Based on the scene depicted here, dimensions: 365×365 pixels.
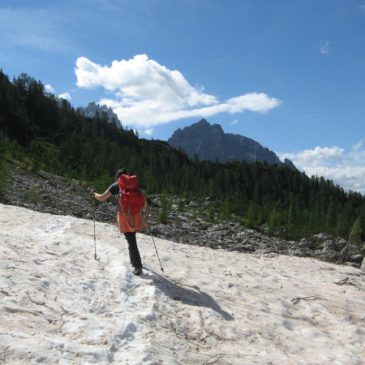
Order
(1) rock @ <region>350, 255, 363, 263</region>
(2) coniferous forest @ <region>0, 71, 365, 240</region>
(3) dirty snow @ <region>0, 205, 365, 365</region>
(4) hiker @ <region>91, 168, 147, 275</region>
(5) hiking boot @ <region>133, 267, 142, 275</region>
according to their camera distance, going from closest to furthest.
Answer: (3) dirty snow @ <region>0, 205, 365, 365</region>
(5) hiking boot @ <region>133, 267, 142, 275</region>
(4) hiker @ <region>91, 168, 147, 275</region>
(1) rock @ <region>350, 255, 363, 263</region>
(2) coniferous forest @ <region>0, 71, 365, 240</region>

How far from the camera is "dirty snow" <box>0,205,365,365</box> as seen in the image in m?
7.25

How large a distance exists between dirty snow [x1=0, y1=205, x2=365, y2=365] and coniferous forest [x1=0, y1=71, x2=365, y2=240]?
44.5m

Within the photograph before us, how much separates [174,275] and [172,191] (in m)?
71.2

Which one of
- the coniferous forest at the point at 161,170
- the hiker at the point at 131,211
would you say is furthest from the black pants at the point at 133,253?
the coniferous forest at the point at 161,170

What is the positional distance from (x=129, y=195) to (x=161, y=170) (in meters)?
110

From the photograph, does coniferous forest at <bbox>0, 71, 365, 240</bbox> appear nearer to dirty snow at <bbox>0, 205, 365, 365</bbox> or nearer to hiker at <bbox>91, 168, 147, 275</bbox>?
dirty snow at <bbox>0, 205, 365, 365</bbox>

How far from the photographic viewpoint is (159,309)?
9484 millimetres

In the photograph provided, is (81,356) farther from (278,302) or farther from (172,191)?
(172,191)

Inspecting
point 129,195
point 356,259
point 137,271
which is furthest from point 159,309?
point 356,259

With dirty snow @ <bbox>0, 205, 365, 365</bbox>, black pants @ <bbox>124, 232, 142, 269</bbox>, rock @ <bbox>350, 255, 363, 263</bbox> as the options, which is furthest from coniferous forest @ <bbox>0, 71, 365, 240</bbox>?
black pants @ <bbox>124, 232, 142, 269</bbox>

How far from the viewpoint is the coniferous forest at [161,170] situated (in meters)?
79.9

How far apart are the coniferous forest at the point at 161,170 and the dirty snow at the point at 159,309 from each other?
146ft

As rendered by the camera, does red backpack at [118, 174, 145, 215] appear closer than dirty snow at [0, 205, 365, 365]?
No

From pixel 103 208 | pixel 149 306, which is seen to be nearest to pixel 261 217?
pixel 103 208
